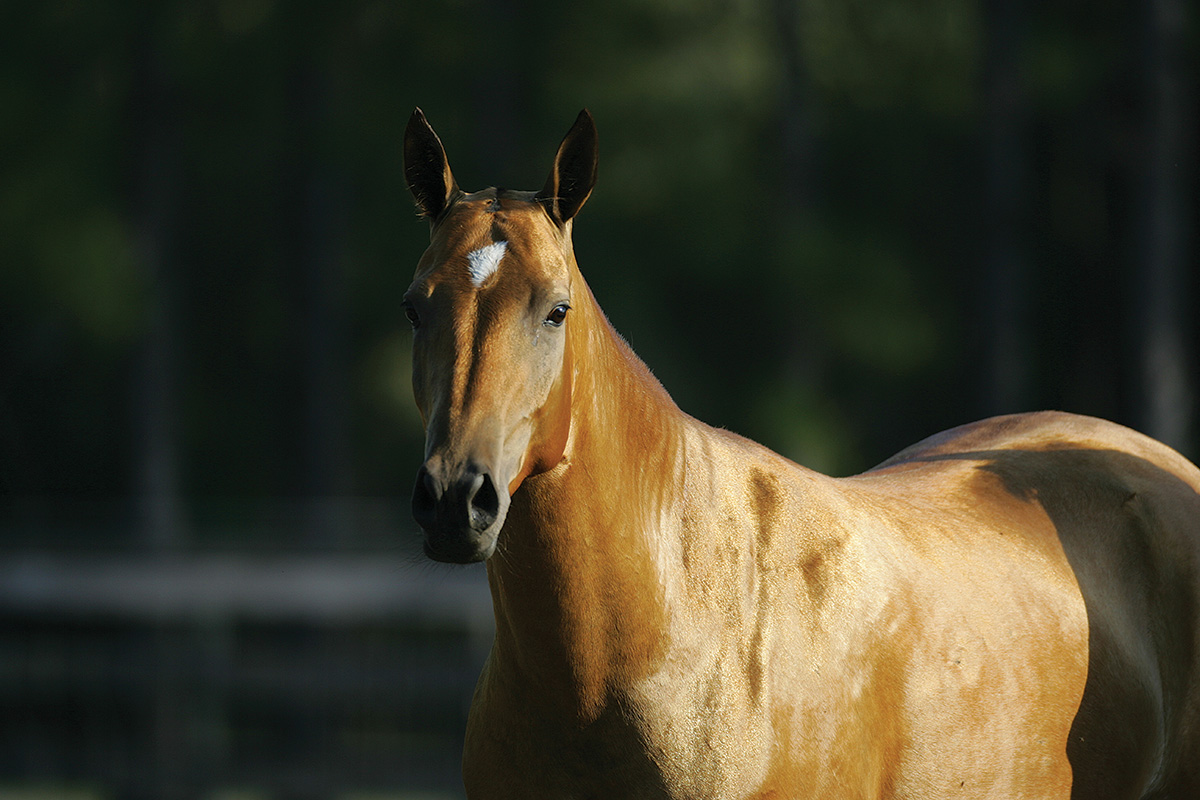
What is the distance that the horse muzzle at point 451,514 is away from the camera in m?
2.35

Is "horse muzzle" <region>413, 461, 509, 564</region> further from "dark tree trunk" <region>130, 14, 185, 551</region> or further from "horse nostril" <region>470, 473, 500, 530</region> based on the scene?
"dark tree trunk" <region>130, 14, 185, 551</region>

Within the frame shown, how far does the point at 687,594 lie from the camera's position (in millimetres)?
2842

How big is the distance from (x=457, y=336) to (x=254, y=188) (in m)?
14.6

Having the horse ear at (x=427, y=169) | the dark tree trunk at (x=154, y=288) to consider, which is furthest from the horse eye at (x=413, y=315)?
the dark tree trunk at (x=154, y=288)

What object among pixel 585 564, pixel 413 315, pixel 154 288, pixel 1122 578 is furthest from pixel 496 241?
pixel 154 288

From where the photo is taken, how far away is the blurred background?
11.2 meters

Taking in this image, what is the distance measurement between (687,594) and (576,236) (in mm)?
10750

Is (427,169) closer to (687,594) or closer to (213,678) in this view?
(687,594)

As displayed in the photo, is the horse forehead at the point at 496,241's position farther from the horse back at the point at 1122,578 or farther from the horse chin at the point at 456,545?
the horse back at the point at 1122,578

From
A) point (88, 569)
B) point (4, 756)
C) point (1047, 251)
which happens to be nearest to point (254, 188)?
point (88, 569)

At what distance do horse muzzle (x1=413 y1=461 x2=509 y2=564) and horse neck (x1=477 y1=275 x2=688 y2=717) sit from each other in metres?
0.33

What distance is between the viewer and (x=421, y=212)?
3070 mm

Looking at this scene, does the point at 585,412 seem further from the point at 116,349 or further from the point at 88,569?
the point at 116,349

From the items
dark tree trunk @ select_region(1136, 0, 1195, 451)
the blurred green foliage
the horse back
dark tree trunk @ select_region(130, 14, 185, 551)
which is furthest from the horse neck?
dark tree trunk @ select_region(130, 14, 185, 551)
